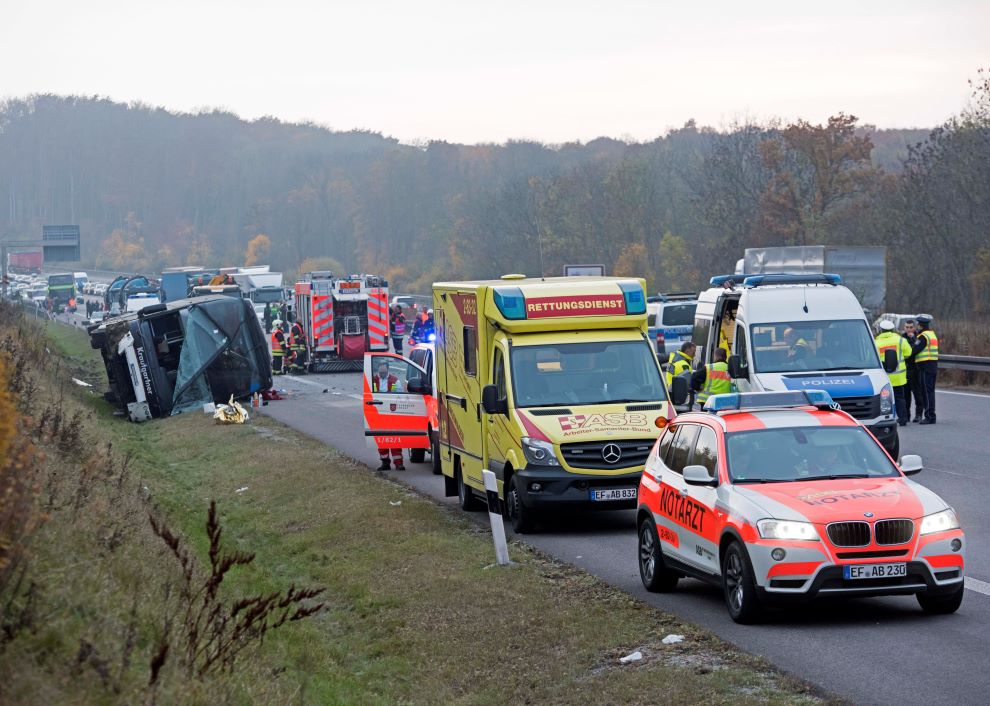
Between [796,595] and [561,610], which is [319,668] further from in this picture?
[796,595]

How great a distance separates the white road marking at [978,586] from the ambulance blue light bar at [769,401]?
1.81 m

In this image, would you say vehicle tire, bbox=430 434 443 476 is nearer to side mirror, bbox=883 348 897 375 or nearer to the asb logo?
the asb logo

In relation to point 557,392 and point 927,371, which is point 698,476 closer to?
point 557,392

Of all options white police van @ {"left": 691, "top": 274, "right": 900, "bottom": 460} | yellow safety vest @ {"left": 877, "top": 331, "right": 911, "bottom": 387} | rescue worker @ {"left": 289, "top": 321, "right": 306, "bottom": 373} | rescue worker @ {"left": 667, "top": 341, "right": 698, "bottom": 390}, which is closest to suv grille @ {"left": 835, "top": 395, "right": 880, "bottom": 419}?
white police van @ {"left": 691, "top": 274, "right": 900, "bottom": 460}

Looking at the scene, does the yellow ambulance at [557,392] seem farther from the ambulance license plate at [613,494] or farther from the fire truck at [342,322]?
the fire truck at [342,322]

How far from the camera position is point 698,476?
1051cm

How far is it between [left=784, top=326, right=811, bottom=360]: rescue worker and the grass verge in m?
5.79

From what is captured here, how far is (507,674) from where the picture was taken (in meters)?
9.47

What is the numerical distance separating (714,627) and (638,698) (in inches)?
75.8

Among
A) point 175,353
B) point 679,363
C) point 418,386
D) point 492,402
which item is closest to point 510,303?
point 492,402

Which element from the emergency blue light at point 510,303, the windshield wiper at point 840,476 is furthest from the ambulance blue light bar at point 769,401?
the emergency blue light at point 510,303

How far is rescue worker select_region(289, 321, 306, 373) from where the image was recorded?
1818 inches

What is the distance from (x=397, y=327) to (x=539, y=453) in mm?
34276

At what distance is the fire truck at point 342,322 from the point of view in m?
47.2
